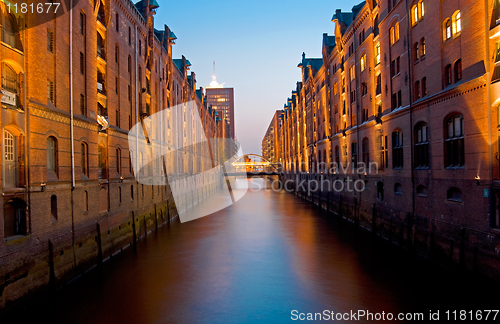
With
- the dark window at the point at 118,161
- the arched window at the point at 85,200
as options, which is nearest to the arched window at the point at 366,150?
the dark window at the point at 118,161

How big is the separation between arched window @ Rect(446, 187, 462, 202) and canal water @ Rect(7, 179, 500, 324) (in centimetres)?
279

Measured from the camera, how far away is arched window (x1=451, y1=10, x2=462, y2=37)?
13469mm

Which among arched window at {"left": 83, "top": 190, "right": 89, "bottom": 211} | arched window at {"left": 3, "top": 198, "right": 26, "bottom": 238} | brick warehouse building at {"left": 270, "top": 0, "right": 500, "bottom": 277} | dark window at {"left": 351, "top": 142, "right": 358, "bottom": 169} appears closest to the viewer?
arched window at {"left": 3, "top": 198, "right": 26, "bottom": 238}

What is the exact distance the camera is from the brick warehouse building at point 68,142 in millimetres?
10961

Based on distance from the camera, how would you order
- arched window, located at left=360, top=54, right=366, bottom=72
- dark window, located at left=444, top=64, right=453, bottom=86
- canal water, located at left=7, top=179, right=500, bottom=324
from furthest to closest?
arched window, located at left=360, top=54, right=366, bottom=72 → dark window, located at left=444, top=64, right=453, bottom=86 → canal water, located at left=7, top=179, right=500, bottom=324

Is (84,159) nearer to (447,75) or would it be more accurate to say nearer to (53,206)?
(53,206)

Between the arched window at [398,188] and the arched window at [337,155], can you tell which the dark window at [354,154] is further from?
the arched window at [398,188]

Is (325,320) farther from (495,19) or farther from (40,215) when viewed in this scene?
(495,19)

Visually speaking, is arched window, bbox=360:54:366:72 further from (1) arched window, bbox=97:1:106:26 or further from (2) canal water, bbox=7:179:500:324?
(1) arched window, bbox=97:1:106:26

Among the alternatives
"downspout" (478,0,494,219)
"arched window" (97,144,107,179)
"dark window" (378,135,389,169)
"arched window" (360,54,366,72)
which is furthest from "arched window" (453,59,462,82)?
"arched window" (97,144,107,179)

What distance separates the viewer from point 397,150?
2030cm

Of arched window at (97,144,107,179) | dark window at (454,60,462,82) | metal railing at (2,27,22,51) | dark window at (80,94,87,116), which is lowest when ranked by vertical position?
Answer: arched window at (97,144,107,179)

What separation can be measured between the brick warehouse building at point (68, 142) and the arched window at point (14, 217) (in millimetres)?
31

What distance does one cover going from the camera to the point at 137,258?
17.9 meters
